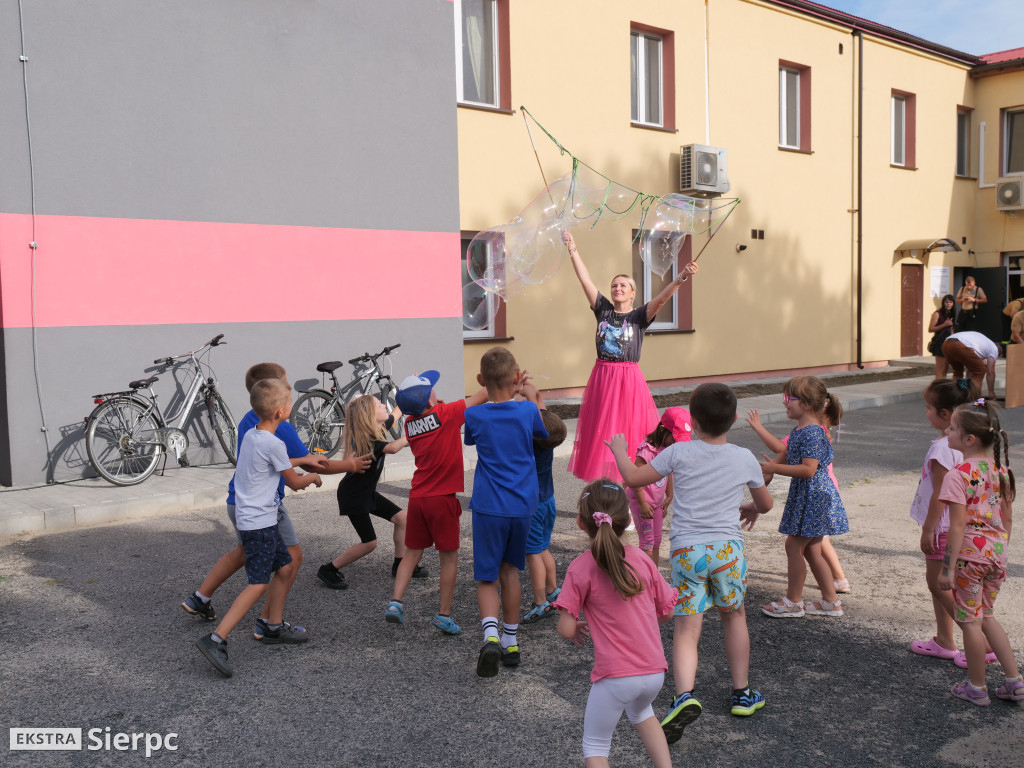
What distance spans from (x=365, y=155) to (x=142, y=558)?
6086 mm

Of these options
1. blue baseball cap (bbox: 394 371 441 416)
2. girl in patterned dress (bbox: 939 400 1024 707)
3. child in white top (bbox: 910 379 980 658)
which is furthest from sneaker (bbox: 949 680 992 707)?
blue baseball cap (bbox: 394 371 441 416)

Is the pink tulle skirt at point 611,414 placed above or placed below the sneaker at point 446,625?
above

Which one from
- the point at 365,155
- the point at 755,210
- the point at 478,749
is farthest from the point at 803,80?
the point at 478,749

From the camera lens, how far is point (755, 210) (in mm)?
17719

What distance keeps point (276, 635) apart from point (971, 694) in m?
3.26

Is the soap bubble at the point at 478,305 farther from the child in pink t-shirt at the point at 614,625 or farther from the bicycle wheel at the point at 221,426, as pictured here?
the child in pink t-shirt at the point at 614,625

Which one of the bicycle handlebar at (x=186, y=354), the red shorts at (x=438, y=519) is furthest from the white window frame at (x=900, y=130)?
the red shorts at (x=438, y=519)

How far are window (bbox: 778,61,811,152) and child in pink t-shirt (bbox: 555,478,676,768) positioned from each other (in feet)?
55.4

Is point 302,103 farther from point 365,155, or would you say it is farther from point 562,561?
point 562,561

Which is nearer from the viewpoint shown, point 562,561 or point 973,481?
point 973,481

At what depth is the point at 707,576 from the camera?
3.64 metres

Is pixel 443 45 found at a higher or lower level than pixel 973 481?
higher

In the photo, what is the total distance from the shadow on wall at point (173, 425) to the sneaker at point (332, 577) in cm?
403

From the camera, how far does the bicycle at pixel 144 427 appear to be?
8.55 meters
